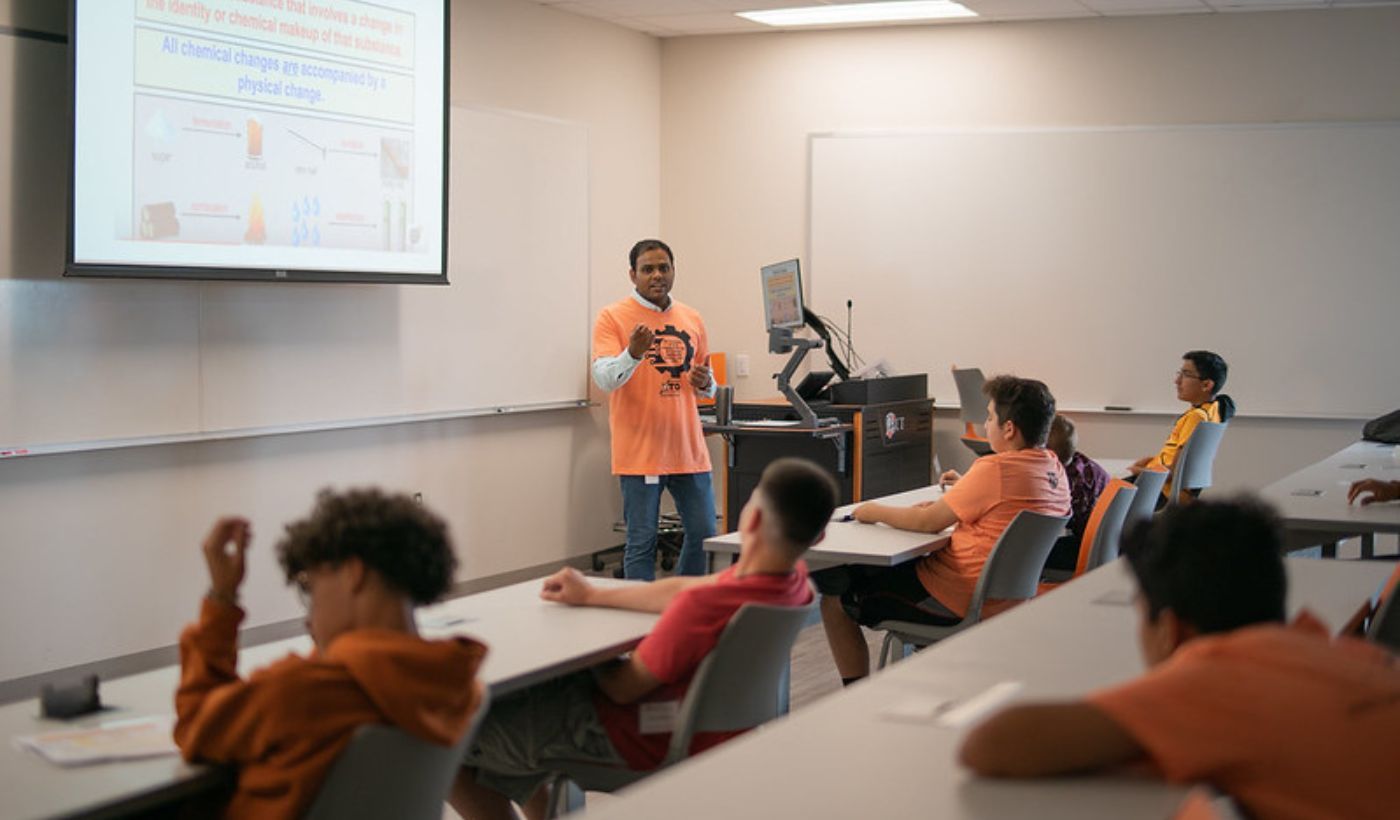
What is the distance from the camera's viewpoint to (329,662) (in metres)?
2.11

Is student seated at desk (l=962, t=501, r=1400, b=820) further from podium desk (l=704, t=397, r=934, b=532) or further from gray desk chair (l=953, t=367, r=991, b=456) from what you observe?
gray desk chair (l=953, t=367, r=991, b=456)

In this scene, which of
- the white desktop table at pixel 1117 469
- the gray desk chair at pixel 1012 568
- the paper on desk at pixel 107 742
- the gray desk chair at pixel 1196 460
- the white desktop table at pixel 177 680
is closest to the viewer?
the white desktop table at pixel 177 680

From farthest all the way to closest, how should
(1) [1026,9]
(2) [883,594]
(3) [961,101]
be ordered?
(3) [961,101] < (1) [1026,9] < (2) [883,594]

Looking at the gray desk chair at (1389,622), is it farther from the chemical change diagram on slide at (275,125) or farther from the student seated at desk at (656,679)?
the chemical change diagram on slide at (275,125)

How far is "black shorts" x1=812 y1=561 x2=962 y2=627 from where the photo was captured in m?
4.45

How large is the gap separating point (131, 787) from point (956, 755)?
1084 millimetres

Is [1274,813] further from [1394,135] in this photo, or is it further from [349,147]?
[1394,135]

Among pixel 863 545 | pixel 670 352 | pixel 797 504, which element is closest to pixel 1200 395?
pixel 670 352

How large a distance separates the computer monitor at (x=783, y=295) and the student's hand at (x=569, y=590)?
11.9 feet

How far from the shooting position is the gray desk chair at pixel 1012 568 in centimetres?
420

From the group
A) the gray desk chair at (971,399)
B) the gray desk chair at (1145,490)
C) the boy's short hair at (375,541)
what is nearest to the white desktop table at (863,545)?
the gray desk chair at (1145,490)

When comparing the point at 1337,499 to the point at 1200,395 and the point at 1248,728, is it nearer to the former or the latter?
the point at 1200,395

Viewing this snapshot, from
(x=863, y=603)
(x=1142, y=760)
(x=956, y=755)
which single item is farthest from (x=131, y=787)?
(x=863, y=603)

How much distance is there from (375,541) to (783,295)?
4.80 m
